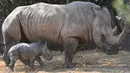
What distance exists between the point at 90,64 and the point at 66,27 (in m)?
1.52

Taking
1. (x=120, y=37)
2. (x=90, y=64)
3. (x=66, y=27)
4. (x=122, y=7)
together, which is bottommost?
(x=90, y=64)

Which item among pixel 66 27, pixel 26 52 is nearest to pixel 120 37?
pixel 66 27

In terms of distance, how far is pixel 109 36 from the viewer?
8.14m

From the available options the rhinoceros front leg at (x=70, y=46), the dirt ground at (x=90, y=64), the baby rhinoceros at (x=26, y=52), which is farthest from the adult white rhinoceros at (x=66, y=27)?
the baby rhinoceros at (x=26, y=52)

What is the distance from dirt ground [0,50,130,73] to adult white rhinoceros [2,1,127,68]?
400 mm

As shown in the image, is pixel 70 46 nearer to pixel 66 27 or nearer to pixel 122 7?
pixel 66 27

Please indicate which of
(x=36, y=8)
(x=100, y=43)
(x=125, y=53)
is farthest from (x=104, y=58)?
(x=36, y=8)

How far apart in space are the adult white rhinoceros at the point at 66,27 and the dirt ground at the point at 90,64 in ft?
1.31

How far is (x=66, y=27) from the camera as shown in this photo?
820 centimetres

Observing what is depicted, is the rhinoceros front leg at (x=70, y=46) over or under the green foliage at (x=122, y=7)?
under

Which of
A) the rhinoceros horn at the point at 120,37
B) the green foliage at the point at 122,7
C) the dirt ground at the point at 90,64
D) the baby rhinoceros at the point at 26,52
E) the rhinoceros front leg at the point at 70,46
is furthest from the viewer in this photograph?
the rhinoceros front leg at the point at 70,46

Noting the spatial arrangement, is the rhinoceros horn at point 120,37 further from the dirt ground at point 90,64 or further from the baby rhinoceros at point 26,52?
the baby rhinoceros at point 26,52

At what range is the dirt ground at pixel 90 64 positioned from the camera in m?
7.80

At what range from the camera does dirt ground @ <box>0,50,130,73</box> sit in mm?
7799
